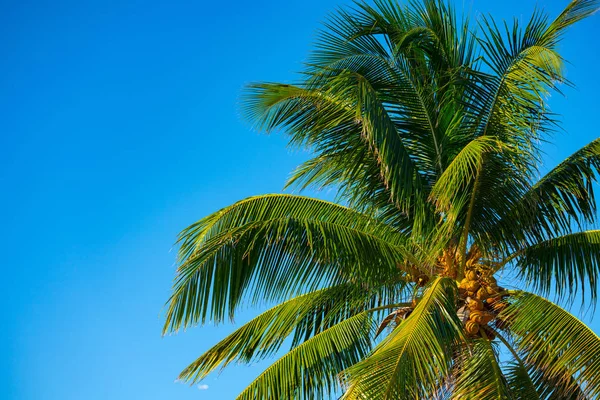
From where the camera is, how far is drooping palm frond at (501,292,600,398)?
372 inches

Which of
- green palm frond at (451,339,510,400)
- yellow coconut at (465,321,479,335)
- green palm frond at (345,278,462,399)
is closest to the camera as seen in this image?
green palm frond at (345,278,462,399)

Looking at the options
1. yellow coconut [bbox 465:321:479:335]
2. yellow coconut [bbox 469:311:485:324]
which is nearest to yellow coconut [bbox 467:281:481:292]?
yellow coconut [bbox 469:311:485:324]

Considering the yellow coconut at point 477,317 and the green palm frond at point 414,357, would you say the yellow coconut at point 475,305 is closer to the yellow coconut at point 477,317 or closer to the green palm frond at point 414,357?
the yellow coconut at point 477,317

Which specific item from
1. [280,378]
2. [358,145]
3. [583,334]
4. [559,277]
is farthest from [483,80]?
[280,378]

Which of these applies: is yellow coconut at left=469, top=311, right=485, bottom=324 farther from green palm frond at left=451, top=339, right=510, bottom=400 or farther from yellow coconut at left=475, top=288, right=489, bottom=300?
green palm frond at left=451, top=339, right=510, bottom=400

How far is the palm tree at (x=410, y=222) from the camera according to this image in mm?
10062

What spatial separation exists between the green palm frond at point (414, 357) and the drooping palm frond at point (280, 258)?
134 centimetres

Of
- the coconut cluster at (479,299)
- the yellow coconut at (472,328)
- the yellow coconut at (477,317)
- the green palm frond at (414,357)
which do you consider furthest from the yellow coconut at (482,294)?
the green palm frond at (414,357)

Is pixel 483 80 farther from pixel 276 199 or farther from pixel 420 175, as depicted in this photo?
pixel 276 199

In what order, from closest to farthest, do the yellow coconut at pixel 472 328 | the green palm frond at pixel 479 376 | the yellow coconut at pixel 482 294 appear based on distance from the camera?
the green palm frond at pixel 479 376 < the yellow coconut at pixel 472 328 < the yellow coconut at pixel 482 294

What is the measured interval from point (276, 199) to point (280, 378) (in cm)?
229

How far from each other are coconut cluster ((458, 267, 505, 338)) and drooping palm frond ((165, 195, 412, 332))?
0.86 m

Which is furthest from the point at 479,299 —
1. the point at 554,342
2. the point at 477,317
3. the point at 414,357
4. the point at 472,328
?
the point at 414,357

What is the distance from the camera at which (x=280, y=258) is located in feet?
36.0
